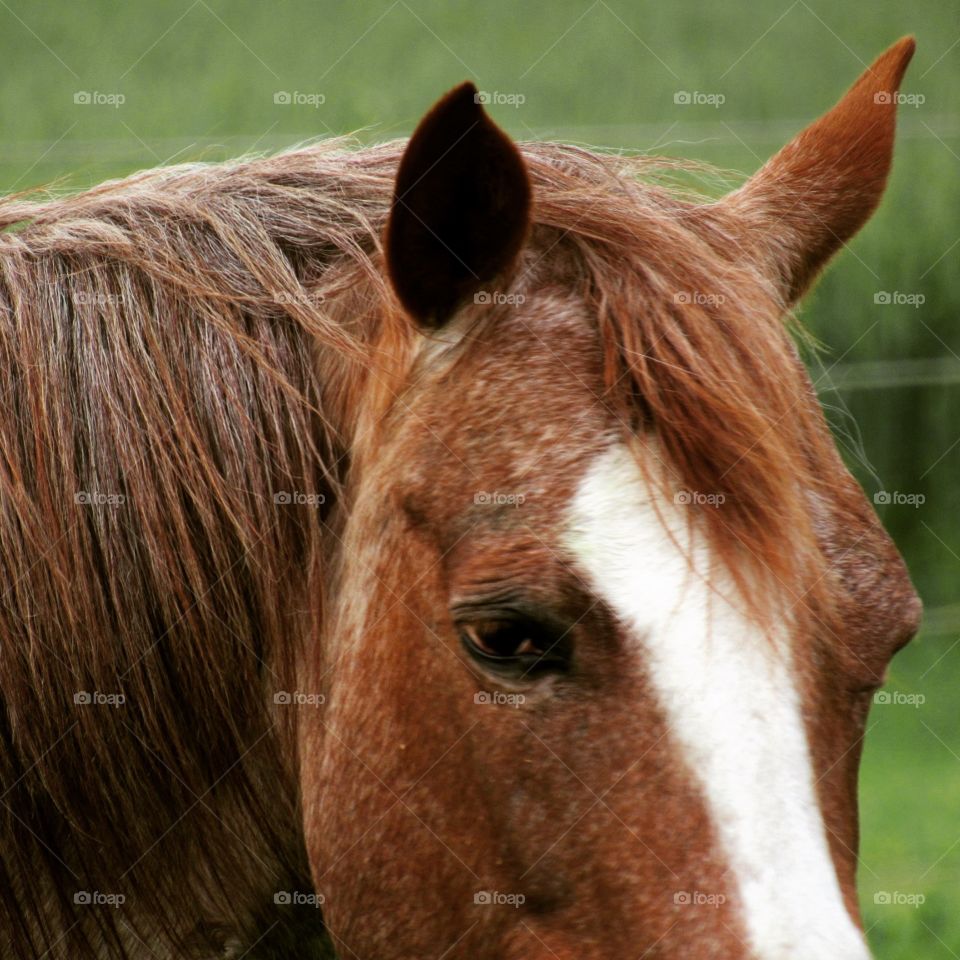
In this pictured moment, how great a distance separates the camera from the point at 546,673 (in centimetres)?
114

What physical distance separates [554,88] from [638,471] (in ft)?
13.2

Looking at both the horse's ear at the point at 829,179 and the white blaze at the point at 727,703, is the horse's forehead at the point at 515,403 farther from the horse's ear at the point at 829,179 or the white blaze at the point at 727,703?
the horse's ear at the point at 829,179

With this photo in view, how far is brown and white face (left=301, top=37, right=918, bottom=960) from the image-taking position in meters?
1.05

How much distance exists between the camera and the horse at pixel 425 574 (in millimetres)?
1097

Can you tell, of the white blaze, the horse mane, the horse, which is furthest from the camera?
the horse mane

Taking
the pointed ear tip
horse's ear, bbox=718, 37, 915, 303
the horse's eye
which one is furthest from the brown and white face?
the pointed ear tip

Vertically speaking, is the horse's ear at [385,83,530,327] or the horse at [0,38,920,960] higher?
the horse's ear at [385,83,530,327]

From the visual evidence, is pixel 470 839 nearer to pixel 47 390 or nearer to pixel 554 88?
pixel 47 390

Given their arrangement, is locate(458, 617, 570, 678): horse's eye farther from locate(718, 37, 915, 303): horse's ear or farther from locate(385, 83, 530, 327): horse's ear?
locate(718, 37, 915, 303): horse's ear

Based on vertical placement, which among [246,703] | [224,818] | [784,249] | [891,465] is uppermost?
[784,249]

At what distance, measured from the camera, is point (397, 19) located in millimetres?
4719

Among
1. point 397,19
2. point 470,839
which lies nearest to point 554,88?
point 397,19

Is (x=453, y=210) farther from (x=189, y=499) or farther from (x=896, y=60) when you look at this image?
(x=896, y=60)

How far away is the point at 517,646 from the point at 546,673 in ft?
0.13
